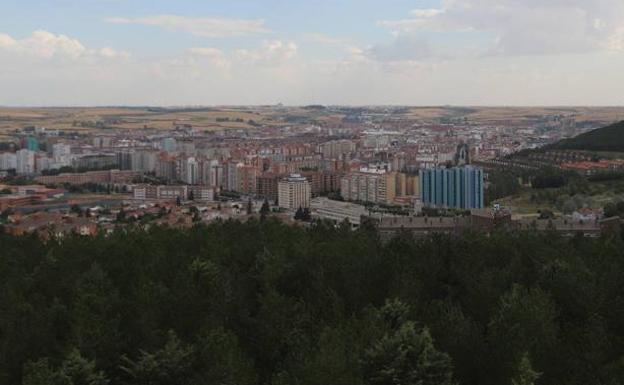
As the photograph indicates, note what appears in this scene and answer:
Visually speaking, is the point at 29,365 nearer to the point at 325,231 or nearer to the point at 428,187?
the point at 325,231

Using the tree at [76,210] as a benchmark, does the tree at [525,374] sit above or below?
above

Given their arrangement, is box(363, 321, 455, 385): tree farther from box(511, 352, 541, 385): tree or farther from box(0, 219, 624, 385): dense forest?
box(511, 352, 541, 385): tree

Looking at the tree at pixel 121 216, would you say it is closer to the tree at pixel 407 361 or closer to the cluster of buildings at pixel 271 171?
the cluster of buildings at pixel 271 171

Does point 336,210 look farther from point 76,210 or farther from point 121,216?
point 76,210

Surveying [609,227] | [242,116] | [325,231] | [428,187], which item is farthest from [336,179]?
[242,116]

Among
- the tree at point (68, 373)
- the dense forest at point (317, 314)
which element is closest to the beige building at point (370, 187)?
the dense forest at point (317, 314)

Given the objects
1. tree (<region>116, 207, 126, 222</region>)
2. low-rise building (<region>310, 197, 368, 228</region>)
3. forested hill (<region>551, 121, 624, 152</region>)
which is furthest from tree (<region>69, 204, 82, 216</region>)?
forested hill (<region>551, 121, 624, 152</region>)
